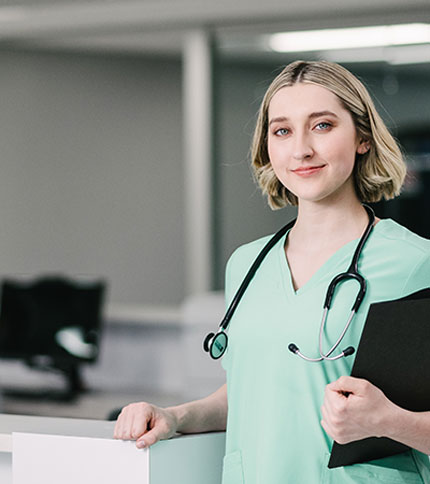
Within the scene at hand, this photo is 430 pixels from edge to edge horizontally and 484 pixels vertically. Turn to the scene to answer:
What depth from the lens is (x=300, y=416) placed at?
124 cm

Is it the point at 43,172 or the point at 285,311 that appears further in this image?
the point at 43,172

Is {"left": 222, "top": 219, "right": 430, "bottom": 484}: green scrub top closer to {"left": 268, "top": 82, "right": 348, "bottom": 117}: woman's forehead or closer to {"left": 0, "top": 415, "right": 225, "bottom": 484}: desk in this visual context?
{"left": 0, "top": 415, "right": 225, "bottom": 484}: desk

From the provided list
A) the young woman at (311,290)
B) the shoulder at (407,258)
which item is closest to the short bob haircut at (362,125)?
the young woman at (311,290)

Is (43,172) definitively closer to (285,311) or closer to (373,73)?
(373,73)

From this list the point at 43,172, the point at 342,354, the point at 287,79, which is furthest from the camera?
the point at 43,172

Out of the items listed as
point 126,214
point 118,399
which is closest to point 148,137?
point 126,214

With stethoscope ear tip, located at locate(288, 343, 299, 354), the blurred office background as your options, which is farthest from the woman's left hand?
the blurred office background

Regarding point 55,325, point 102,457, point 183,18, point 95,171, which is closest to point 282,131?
point 102,457

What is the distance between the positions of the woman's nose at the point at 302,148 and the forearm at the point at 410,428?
0.38 m

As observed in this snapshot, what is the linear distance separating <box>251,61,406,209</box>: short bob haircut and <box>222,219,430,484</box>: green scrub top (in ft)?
0.24

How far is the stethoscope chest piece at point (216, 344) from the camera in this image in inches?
52.4

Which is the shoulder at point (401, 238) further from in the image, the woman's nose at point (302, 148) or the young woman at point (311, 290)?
the woman's nose at point (302, 148)

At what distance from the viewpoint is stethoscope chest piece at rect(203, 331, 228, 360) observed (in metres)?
1.33

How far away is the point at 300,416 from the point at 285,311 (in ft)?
0.50
